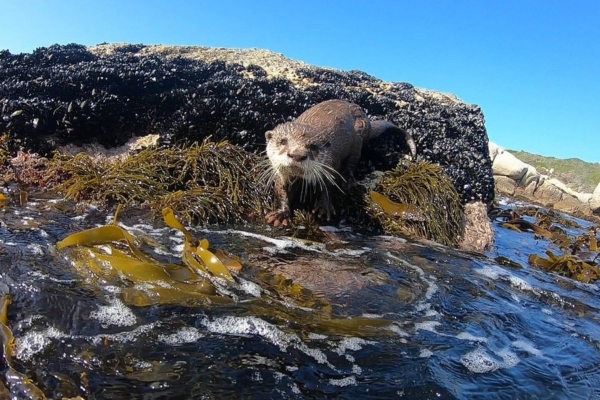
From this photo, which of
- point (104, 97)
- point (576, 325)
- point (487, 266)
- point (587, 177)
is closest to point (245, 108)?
point (104, 97)

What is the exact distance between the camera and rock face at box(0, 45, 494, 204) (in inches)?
248

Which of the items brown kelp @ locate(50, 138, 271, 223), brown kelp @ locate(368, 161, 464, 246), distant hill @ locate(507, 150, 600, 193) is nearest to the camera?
brown kelp @ locate(50, 138, 271, 223)

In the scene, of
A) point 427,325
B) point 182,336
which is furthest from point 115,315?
point 427,325

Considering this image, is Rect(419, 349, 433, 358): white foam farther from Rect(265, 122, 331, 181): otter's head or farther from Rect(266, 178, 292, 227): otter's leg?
Rect(266, 178, 292, 227): otter's leg

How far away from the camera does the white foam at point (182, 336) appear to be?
245 centimetres

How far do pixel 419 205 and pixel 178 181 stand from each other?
2726 mm

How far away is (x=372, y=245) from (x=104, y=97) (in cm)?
392

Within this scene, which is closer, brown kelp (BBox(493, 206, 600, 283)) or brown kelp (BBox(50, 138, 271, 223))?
brown kelp (BBox(50, 138, 271, 223))

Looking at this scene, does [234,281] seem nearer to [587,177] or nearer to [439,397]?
[439,397]

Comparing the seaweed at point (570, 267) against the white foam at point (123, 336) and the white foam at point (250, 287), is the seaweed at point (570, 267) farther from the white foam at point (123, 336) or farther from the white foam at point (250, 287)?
the white foam at point (123, 336)

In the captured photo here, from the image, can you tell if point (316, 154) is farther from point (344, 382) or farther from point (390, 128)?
point (344, 382)

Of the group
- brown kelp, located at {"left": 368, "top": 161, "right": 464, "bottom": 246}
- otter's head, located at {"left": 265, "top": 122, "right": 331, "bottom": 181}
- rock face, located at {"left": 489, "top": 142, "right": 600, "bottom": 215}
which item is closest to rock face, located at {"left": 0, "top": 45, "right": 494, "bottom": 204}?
brown kelp, located at {"left": 368, "top": 161, "right": 464, "bottom": 246}

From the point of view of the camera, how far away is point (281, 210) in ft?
17.3

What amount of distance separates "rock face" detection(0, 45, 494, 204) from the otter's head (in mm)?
1459
